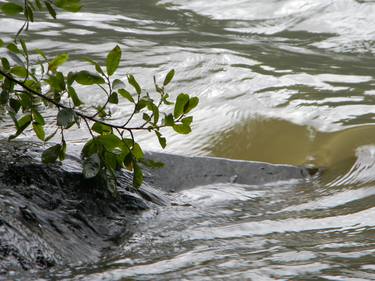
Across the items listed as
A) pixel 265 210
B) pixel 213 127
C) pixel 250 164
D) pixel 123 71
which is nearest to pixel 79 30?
pixel 123 71

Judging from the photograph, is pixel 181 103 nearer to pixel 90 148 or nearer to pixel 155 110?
pixel 155 110

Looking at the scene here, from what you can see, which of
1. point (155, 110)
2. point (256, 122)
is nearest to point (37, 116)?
point (155, 110)

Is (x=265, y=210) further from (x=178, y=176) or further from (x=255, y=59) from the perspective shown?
(x=255, y=59)

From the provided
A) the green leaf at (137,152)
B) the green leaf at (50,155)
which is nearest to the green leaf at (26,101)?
the green leaf at (50,155)

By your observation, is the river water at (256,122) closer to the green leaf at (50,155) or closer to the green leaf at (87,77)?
the green leaf at (50,155)

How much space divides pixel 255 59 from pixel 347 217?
2.55 m

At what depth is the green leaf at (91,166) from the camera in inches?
107

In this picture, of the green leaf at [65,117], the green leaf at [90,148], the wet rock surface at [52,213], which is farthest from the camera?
the green leaf at [90,148]

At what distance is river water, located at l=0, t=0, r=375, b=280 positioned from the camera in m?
2.58

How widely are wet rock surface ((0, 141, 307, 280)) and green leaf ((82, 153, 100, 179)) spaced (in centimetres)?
20

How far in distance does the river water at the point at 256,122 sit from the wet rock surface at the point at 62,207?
3.1 inches

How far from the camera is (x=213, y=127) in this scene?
4324 mm

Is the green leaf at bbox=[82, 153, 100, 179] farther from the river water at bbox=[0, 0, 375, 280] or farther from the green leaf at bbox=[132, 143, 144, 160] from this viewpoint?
the river water at bbox=[0, 0, 375, 280]

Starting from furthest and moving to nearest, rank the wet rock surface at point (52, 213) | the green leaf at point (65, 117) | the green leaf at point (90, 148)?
the green leaf at point (90, 148) → the green leaf at point (65, 117) → the wet rock surface at point (52, 213)
